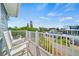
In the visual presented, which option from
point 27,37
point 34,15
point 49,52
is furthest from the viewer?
point 27,37

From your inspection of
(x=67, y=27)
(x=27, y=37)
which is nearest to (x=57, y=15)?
(x=67, y=27)

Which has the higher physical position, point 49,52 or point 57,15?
point 57,15

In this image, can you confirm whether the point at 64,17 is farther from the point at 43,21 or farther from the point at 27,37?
the point at 27,37

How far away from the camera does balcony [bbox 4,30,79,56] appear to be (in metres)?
3.43

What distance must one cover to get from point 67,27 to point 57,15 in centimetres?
38

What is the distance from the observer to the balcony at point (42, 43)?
3.43m

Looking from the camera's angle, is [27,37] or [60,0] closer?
[60,0]

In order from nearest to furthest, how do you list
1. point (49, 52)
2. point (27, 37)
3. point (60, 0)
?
point (60, 0) < point (49, 52) < point (27, 37)

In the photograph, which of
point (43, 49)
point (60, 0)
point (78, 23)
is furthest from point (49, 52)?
point (60, 0)

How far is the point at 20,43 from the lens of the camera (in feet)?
16.0

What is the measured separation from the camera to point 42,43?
4258 mm

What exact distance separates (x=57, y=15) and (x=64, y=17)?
0.19 m

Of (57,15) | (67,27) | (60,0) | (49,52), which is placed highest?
(60,0)

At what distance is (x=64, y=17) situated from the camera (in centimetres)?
405
